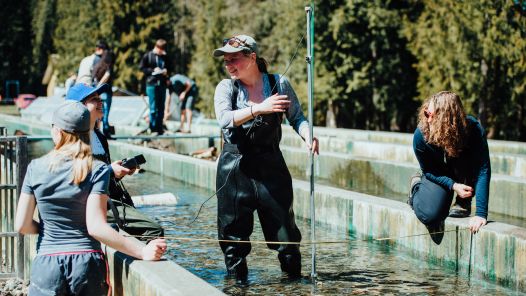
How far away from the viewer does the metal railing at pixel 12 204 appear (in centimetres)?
757

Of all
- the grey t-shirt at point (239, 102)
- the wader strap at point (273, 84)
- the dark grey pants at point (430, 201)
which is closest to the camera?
the grey t-shirt at point (239, 102)

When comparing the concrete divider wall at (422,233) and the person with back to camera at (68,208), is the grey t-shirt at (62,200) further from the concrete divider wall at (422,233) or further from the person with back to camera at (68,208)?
the concrete divider wall at (422,233)

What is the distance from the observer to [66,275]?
4.96 meters

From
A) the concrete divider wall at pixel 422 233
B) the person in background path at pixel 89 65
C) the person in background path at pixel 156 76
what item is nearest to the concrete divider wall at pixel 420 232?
the concrete divider wall at pixel 422 233

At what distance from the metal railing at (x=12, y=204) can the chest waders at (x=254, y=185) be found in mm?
1746

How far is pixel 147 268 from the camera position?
5.70 m

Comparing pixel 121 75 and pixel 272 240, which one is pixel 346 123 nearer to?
pixel 121 75

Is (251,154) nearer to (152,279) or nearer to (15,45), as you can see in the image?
(152,279)

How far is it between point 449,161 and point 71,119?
3.94 m

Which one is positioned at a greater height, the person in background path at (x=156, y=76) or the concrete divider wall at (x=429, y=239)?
the person in background path at (x=156, y=76)

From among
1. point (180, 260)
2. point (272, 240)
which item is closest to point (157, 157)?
point (180, 260)

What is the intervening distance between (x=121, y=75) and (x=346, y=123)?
80.2ft

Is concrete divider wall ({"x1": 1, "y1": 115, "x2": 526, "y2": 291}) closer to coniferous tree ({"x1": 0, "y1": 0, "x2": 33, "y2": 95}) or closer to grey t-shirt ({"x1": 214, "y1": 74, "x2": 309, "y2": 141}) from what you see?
grey t-shirt ({"x1": 214, "y1": 74, "x2": 309, "y2": 141})

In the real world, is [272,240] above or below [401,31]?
below
